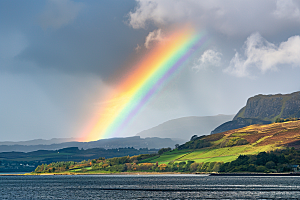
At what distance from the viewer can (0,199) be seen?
421 ft

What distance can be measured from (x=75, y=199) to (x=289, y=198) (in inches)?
2851

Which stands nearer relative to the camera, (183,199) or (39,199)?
(183,199)

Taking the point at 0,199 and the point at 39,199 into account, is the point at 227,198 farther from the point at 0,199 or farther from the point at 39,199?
the point at 0,199

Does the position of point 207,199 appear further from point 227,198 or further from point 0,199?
point 0,199

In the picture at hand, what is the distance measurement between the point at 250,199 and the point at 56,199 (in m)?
67.3

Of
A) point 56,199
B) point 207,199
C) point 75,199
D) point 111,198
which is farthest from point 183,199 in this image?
point 56,199

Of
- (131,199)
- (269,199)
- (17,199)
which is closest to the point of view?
(269,199)

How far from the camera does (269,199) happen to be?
111 metres

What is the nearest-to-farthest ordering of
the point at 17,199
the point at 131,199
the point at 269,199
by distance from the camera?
the point at 269,199 → the point at 131,199 → the point at 17,199

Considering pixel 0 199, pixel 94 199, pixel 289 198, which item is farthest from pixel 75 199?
pixel 289 198

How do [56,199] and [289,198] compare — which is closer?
[289,198]

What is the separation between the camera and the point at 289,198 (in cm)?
11269

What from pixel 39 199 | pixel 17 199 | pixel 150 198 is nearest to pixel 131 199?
pixel 150 198

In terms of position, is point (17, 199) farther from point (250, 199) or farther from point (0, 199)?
point (250, 199)
